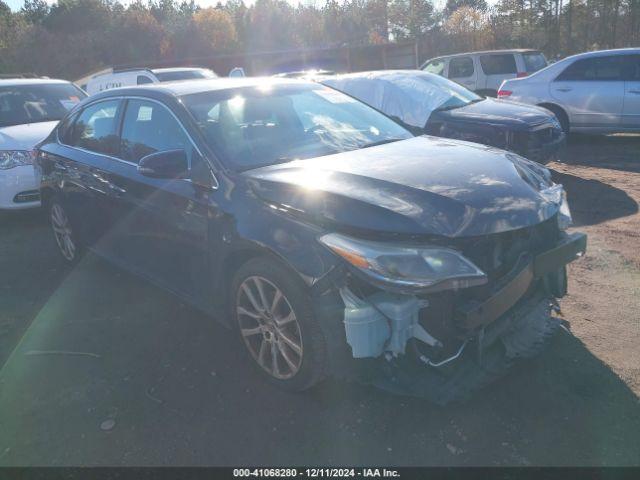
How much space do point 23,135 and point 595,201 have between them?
696 centimetres

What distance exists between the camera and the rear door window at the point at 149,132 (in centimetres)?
365

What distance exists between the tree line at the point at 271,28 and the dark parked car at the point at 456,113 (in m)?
22.9

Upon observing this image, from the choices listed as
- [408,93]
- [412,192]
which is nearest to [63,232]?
[412,192]

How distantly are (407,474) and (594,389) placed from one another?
1196mm

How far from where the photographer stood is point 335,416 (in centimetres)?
295

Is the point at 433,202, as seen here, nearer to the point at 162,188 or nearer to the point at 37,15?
the point at 162,188

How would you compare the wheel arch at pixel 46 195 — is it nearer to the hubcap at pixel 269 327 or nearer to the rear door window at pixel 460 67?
the hubcap at pixel 269 327

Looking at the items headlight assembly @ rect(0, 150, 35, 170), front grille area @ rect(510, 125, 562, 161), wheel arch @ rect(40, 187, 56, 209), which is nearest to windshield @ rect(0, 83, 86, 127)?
headlight assembly @ rect(0, 150, 35, 170)

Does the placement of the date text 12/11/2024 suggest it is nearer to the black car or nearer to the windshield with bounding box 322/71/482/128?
the black car

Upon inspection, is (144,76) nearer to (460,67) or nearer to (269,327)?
(460,67)

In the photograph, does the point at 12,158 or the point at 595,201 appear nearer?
the point at 595,201

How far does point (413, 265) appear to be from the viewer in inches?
100

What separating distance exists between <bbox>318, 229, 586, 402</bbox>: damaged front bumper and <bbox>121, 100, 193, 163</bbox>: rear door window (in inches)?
65.1

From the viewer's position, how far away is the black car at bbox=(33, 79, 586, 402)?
2.62m
